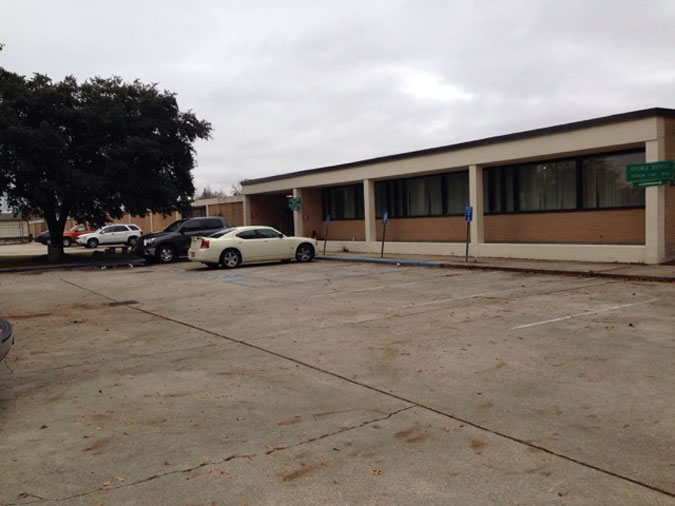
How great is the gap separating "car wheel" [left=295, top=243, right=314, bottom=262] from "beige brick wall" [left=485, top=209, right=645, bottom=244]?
6.89 metres

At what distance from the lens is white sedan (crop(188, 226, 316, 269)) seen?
20453 mm

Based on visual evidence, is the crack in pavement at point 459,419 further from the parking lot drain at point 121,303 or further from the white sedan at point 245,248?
the white sedan at point 245,248

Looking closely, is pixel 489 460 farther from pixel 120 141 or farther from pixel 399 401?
pixel 120 141

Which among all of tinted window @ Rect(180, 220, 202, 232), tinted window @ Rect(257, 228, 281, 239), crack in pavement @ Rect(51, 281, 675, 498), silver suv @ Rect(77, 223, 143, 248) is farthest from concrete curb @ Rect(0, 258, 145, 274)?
crack in pavement @ Rect(51, 281, 675, 498)

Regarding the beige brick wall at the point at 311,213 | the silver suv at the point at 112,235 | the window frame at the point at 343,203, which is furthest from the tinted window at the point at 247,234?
the silver suv at the point at 112,235

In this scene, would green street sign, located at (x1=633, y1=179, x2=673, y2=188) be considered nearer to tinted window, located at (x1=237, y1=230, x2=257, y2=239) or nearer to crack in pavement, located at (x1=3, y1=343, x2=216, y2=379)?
tinted window, located at (x1=237, y1=230, x2=257, y2=239)

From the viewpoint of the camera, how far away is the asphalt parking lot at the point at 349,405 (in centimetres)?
383

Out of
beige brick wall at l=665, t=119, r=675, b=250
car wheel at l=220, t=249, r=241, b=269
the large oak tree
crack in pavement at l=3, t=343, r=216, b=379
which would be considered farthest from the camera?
the large oak tree

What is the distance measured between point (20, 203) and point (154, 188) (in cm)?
616

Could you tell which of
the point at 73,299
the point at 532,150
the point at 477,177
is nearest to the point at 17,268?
the point at 73,299

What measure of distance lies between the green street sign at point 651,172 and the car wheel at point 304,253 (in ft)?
37.2

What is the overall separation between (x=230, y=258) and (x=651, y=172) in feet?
44.2

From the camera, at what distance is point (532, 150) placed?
19328 millimetres

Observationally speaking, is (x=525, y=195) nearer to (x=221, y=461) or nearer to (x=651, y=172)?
(x=651, y=172)
